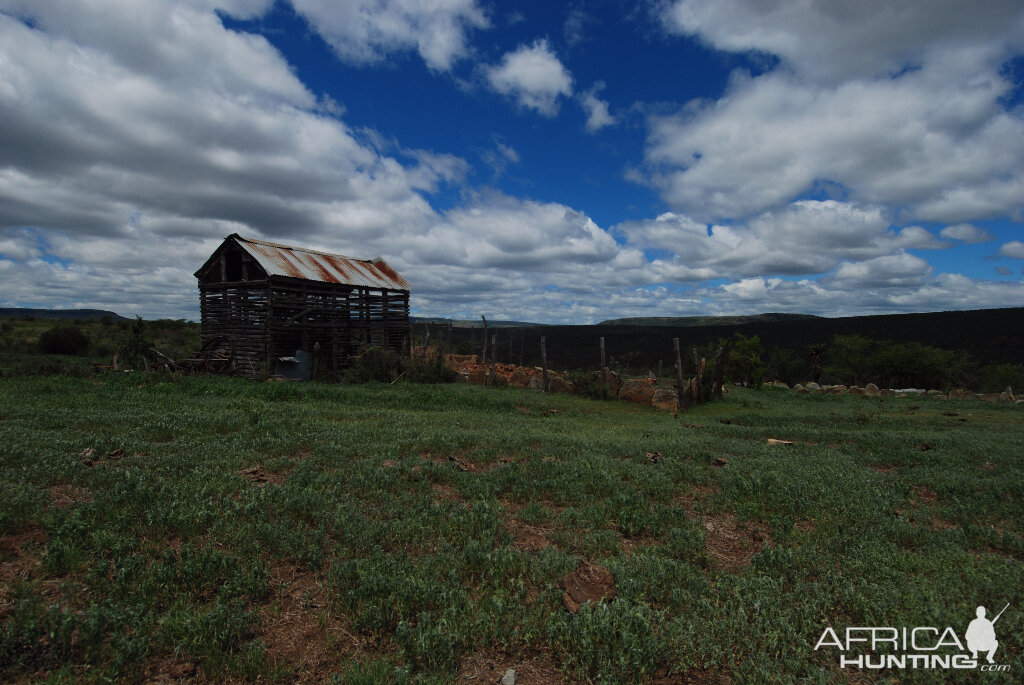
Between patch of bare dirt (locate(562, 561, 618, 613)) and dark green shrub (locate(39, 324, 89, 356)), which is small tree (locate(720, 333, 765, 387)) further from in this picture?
dark green shrub (locate(39, 324, 89, 356))

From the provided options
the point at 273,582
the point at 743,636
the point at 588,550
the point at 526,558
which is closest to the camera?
the point at 743,636

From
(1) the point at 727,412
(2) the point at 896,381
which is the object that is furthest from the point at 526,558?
(2) the point at 896,381

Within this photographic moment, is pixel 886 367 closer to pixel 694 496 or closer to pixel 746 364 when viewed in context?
pixel 746 364

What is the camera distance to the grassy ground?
3.36 metres

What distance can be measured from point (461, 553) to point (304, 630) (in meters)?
1.46

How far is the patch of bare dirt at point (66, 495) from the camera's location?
5262 millimetres

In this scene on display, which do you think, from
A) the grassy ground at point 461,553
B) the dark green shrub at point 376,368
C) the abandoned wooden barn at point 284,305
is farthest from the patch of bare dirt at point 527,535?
the abandoned wooden barn at point 284,305

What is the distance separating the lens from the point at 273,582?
13.9 ft

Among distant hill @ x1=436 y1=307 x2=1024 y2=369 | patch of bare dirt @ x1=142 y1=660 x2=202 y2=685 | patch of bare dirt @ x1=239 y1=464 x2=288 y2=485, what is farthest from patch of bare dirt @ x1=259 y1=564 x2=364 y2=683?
distant hill @ x1=436 y1=307 x2=1024 y2=369

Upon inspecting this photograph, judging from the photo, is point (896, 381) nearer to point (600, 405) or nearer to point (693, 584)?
point (600, 405)

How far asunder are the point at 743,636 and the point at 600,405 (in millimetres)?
14586

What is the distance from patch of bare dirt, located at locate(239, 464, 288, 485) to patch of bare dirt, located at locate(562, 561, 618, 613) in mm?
4092

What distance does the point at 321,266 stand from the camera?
85.8ft

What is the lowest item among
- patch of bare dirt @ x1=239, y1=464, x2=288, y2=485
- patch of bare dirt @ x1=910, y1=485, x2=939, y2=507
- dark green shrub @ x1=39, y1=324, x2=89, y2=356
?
patch of bare dirt @ x1=910, y1=485, x2=939, y2=507
